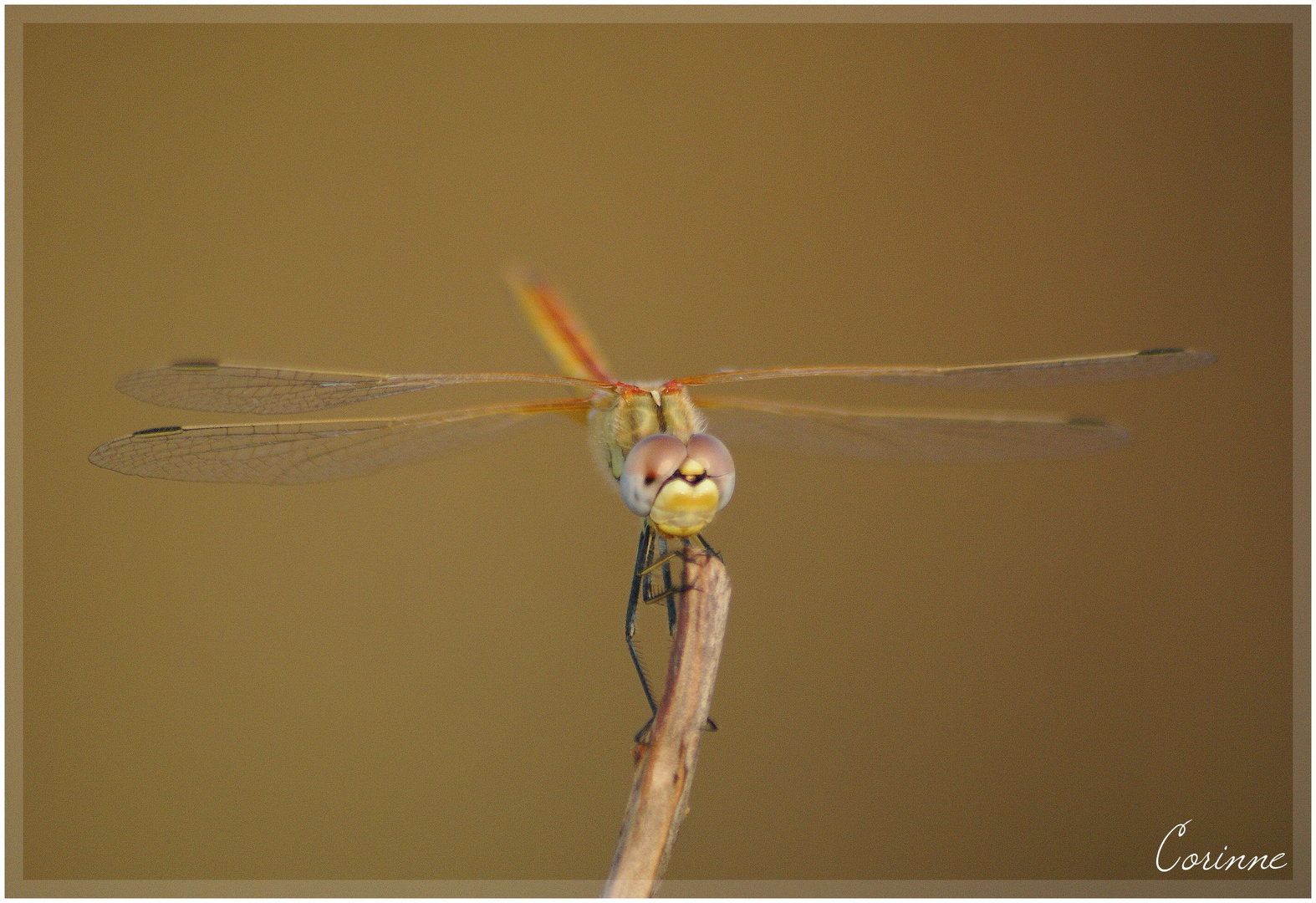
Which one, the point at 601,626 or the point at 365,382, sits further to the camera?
the point at 601,626

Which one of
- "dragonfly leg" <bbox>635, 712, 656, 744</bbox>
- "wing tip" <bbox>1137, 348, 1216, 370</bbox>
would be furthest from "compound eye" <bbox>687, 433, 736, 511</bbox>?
"wing tip" <bbox>1137, 348, 1216, 370</bbox>

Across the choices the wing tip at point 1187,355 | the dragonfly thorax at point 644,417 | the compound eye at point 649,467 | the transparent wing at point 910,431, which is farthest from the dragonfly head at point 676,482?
the wing tip at point 1187,355

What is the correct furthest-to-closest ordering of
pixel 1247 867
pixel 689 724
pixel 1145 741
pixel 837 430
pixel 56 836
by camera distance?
pixel 1145 741 < pixel 56 836 < pixel 1247 867 < pixel 837 430 < pixel 689 724

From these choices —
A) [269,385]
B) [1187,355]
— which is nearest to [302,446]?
[269,385]

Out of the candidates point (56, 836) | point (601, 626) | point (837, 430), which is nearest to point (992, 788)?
point (601, 626)

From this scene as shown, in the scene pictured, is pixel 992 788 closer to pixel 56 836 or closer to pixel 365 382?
pixel 365 382

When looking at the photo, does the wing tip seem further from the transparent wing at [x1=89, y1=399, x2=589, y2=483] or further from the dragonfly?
the transparent wing at [x1=89, y1=399, x2=589, y2=483]
